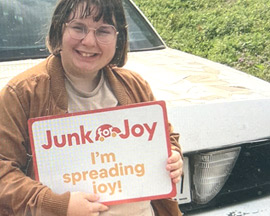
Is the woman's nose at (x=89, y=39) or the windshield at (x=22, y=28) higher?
the woman's nose at (x=89, y=39)

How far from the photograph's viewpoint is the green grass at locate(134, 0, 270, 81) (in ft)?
11.5

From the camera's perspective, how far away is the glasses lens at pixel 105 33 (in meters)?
1.09

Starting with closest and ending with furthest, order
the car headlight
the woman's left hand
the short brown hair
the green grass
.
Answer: the short brown hair < the woman's left hand < the car headlight < the green grass

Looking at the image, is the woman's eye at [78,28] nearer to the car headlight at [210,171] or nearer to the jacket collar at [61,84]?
the jacket collar at [61,84]

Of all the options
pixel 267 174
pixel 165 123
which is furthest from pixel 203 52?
pixel 165 123

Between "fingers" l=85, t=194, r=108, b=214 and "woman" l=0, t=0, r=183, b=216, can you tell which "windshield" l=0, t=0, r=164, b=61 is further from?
"fingers" l=85, t=194, r=108, b=214

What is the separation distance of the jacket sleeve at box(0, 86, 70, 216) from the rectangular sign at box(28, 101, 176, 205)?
3cm

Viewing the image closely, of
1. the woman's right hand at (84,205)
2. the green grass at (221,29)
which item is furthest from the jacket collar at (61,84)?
the green grass at (221,29)

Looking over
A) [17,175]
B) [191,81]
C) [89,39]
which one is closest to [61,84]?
[89,39]

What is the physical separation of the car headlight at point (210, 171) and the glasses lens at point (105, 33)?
0.57 meters

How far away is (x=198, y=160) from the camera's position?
59.4 inches

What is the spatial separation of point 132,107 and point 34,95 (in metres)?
0.25

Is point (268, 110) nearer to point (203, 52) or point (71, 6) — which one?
point (71, 6)

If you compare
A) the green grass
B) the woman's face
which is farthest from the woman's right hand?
the green grass
